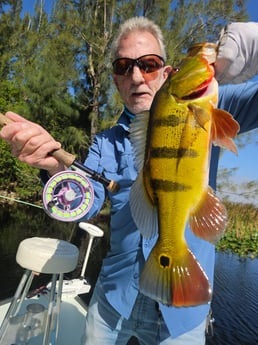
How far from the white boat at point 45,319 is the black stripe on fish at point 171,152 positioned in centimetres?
184

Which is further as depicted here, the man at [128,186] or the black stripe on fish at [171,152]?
the man at [128,186]

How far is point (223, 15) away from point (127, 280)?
15.9 metres

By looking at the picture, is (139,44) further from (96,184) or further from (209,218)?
(209,218)

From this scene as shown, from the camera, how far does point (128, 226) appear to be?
1868 millimetres

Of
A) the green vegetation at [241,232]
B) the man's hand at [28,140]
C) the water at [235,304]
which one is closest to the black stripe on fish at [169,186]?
the man's hand at [28,140]

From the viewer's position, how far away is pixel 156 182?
122 centimetres

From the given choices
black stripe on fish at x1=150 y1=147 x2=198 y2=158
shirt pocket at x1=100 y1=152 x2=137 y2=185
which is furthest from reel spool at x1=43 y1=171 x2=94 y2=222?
black stripe on fish at x1=150 y1=147 x2=198 y2=158

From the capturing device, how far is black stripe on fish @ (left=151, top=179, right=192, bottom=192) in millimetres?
1193

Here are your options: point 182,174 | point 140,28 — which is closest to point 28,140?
point 182,174

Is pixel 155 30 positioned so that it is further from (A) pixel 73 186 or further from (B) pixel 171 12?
(B) pixel 171 12

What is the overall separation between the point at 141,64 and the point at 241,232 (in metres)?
12.5

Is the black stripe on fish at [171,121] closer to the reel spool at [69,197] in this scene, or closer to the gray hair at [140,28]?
the reel spool at [69,197]

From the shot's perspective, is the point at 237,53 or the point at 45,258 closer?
the point at 237,53

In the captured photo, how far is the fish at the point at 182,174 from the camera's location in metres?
1.15
